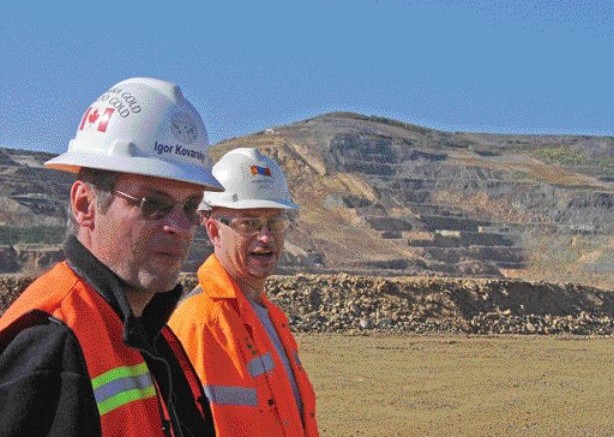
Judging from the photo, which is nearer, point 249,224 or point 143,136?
point 143,136

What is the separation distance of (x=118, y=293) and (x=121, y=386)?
187mm

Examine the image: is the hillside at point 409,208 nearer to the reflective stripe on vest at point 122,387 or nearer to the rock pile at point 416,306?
the rock pile at point 416,306

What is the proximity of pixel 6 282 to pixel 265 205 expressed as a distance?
22.9m

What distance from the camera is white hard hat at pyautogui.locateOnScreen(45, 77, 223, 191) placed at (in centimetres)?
217

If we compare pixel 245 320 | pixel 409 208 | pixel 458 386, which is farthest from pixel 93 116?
pixel 409 208

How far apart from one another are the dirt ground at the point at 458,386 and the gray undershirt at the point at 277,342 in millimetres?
7928

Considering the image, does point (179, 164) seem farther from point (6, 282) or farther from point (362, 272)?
point (362, 272)

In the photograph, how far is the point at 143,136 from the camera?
2.20m

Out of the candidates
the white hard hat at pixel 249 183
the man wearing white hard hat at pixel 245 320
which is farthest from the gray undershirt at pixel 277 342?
the white hard hat at pixel 249 183

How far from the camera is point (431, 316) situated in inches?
1054

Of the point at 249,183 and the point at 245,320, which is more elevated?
the point at 249,183

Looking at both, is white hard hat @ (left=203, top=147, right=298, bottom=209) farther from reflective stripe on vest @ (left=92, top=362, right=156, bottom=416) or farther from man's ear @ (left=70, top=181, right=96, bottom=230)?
reflective stripe on vest @ (left=92, top=362, right=156, bottom=416)

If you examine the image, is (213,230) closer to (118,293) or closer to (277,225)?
(277,225)

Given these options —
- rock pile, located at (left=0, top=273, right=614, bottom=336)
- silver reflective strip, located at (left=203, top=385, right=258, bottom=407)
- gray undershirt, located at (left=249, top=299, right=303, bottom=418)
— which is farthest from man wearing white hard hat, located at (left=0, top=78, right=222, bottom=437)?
rock pile, located at (left=0, top=273, right=614, bottom=336)
